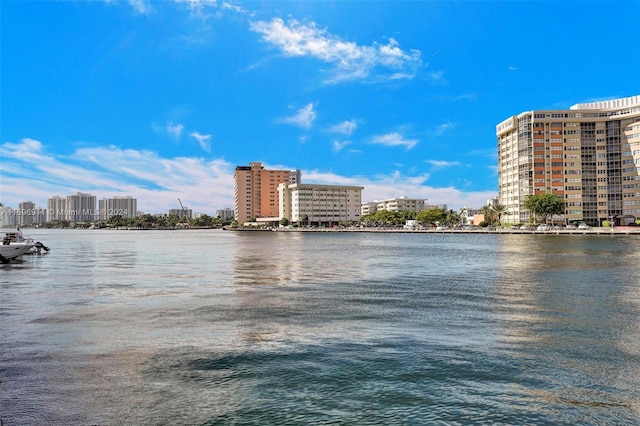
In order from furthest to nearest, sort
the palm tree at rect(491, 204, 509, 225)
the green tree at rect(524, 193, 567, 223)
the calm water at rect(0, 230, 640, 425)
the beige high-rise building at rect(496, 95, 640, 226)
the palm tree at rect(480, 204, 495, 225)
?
the palm tree at rect(480, 204, 495, 225) → the palm tree at rect(491, 204, 509, 225) → the beige high-rise building at rect(496, 95, 640, 226) → the green tree at rect(524, 193, 567, 223) → the calm water at rect(0, 230, 640, 425)

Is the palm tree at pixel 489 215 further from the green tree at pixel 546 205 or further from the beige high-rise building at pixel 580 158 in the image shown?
the green tree at pixel 546 205

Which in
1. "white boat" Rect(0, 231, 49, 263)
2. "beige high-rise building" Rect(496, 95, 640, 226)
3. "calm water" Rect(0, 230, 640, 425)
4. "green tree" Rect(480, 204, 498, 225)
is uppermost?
"beige high-rise building" Rect(496, 95, 640, 226)

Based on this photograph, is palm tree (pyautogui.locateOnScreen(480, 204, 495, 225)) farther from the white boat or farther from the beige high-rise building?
the white boat

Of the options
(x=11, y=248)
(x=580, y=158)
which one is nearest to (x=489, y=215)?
(x=580, y=158)

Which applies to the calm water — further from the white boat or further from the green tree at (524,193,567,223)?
the green tree at (524,193,567,223)

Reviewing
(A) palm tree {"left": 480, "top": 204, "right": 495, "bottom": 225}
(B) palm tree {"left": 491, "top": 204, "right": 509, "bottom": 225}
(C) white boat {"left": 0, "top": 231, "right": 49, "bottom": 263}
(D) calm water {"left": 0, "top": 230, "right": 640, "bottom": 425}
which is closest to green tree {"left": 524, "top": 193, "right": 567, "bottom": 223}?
(B) palm tree {"left": 491, "top": 204, "right": 509, "bottom": 225}

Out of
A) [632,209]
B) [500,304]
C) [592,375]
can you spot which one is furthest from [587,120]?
[592,375]

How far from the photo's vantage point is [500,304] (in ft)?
75.8

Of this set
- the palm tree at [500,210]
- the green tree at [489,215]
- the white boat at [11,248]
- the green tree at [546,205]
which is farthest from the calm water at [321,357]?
the green tree at [489,215]

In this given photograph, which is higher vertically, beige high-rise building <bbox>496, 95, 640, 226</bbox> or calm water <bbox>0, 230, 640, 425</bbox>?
beige high-rise building <bbox>496, 95, 640, 226</bbox>

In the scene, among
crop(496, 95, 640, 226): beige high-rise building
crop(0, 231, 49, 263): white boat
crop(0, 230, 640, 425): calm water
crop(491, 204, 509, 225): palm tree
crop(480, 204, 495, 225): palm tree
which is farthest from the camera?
crop(480, 204, 495, 225): palm tree

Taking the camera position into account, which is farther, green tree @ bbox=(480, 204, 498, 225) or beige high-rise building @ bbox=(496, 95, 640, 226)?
green tree @ bbox=(480, 204, 498, 225)

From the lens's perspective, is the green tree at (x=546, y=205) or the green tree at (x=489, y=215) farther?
the green tree at (x=489, y=215)

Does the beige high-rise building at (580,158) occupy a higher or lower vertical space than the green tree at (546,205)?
higher
